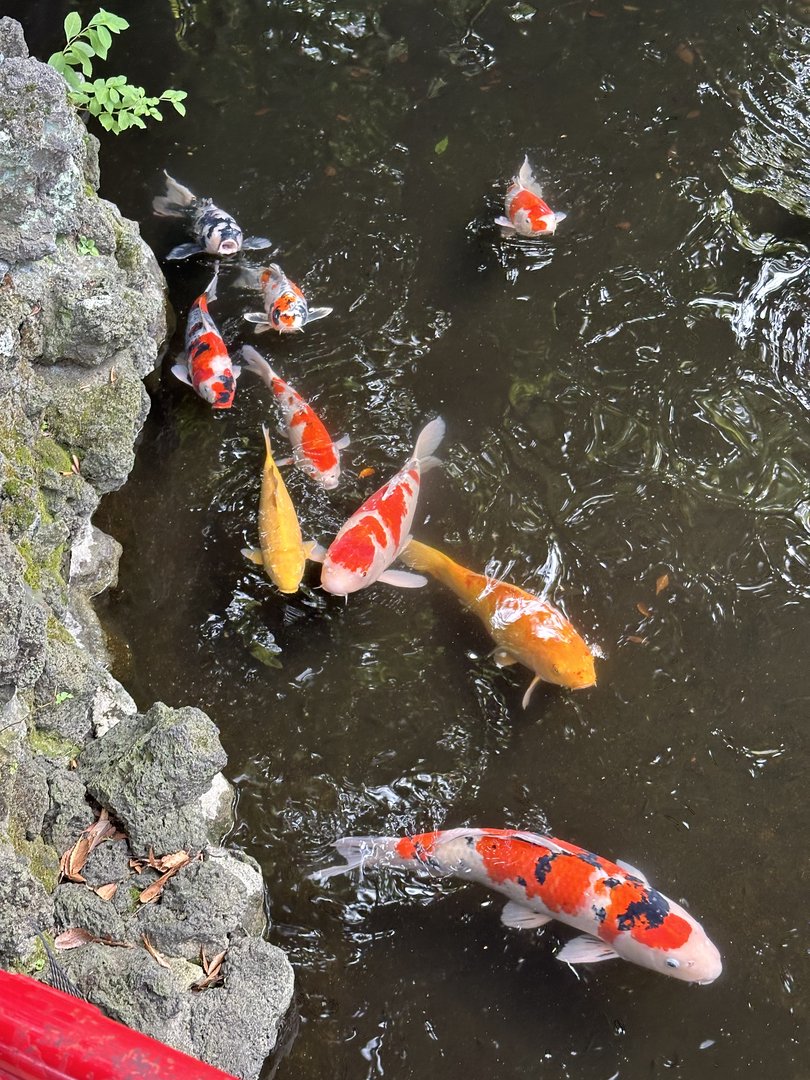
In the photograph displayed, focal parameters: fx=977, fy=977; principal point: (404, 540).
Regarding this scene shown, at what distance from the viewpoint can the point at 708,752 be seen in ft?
16.3

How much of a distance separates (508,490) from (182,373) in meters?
2.23

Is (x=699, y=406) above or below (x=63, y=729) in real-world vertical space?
above

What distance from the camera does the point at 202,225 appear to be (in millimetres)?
6852

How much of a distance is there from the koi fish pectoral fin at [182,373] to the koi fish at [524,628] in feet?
6.74

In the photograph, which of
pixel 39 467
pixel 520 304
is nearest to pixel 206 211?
pixel 520 304

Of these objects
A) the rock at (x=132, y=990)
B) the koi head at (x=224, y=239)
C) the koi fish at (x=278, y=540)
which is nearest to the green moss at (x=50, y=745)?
the rock at (x=132, y=990)

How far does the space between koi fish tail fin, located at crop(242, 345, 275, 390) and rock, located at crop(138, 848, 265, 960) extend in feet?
10.5

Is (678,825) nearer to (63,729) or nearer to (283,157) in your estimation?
(63,729)

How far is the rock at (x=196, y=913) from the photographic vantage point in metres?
3.99

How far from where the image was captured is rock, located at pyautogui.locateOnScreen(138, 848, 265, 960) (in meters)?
3.99

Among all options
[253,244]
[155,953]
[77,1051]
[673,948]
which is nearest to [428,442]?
[253,244]

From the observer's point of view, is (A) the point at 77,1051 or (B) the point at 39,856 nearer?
(A) the point at 77,1051

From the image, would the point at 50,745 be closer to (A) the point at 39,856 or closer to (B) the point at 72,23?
(A) the point at 39,856

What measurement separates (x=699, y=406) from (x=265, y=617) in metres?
2.95
